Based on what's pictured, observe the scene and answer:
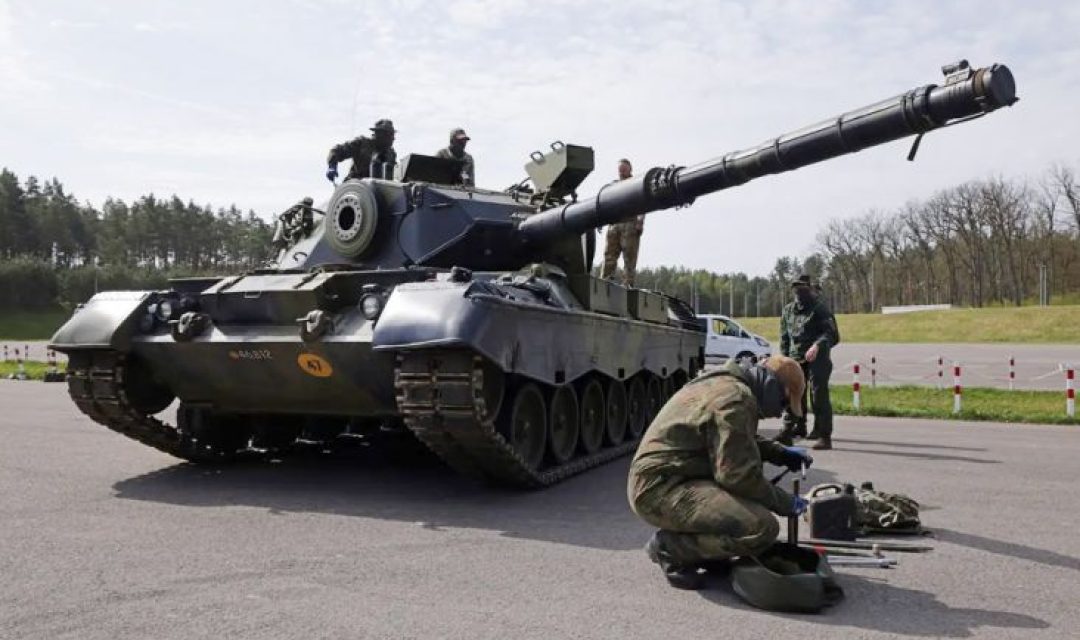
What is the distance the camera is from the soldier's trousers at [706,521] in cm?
483

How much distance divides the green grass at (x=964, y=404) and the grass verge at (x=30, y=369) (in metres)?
18.8

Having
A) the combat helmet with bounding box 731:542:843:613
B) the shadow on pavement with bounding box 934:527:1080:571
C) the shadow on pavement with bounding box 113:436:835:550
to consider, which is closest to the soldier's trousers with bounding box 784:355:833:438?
the shadow on pavement with bounding box 113:436:835:550

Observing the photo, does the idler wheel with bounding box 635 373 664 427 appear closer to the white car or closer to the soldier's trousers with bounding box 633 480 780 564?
the soldier's trousers with bounding box 633 480 780 564

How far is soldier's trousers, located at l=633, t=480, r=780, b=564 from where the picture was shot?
4832mm

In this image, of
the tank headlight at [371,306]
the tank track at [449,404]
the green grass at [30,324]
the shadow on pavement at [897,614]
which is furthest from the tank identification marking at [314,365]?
the green grass at [30,324]

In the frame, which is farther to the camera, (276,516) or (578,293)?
(578,293)

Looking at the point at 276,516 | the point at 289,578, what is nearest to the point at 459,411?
the point at 276,516

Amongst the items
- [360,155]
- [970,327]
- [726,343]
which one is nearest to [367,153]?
[360,155]

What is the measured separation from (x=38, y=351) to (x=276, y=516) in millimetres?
35708

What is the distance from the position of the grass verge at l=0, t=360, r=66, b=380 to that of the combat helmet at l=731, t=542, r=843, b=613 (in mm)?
23500

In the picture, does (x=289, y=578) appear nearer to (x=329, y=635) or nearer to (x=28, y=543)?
(x=329, y=635)

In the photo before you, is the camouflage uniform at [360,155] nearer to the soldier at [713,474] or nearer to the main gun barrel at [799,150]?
the main gun barrel at [799,150]

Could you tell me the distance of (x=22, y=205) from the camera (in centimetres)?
7881

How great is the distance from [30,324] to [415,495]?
62.1 meters
